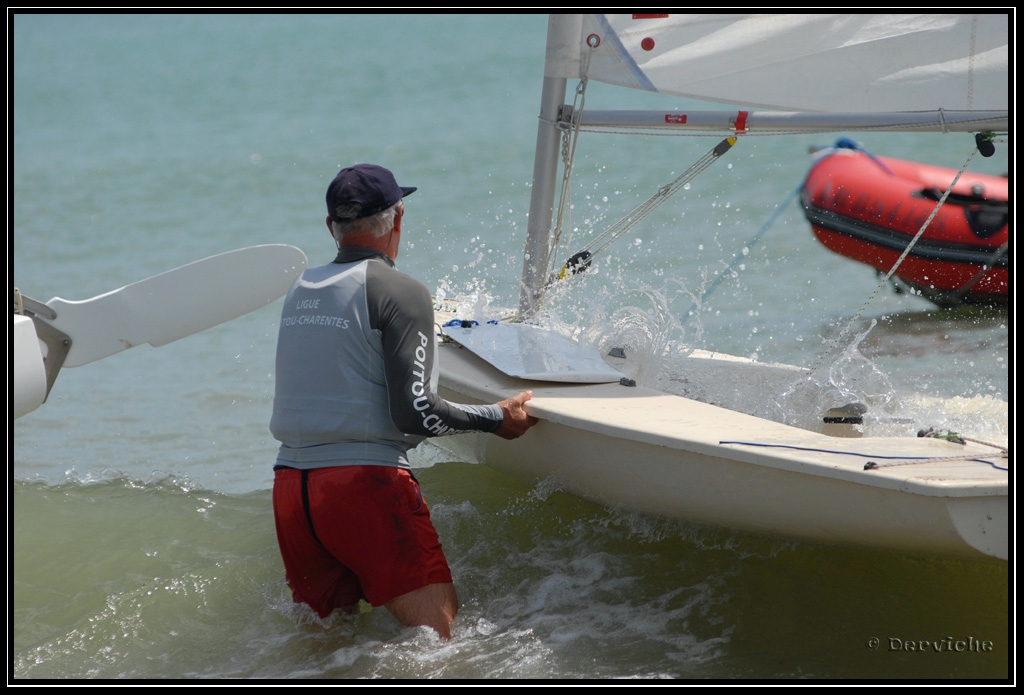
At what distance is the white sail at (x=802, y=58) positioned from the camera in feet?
10.1

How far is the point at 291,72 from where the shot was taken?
70.2 ft

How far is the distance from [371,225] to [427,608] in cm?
91

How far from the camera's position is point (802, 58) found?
3371mm

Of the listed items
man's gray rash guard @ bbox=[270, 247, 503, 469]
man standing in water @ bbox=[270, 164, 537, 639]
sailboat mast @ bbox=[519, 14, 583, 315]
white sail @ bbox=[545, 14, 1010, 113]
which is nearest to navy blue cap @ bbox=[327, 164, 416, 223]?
man standing in water @ bbox=[270, 164, 537, 639]

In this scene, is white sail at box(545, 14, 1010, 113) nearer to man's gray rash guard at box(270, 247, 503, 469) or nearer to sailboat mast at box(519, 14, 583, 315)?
sailboat mast at box(519, 14, 583, 315)

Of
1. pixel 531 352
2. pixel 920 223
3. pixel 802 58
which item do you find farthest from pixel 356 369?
pixel 920 223

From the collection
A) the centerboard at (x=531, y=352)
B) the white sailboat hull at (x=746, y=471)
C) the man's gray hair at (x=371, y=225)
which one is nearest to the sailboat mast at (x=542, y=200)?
the centerboard at (x=531, y=352)

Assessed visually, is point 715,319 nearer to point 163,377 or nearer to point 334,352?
point 163,377

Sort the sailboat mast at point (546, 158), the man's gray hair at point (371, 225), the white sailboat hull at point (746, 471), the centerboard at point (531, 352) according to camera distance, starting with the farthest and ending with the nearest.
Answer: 1. the sailboat mast at point (546, 158)
2. the centerboard at point (531, 352)
3. the man's gray hair at point (371, 225)
4. the white sailboat hull at point (746, 471)

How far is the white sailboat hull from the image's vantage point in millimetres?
2031

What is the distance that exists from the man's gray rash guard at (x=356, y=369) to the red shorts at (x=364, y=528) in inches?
1.8

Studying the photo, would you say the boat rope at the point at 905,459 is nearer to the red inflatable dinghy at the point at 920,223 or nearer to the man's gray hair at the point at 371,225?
the man's gray hair at the point at 371,225

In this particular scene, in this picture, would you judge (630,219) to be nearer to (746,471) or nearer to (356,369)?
(746,471)

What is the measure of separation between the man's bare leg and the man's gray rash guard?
0.32m
